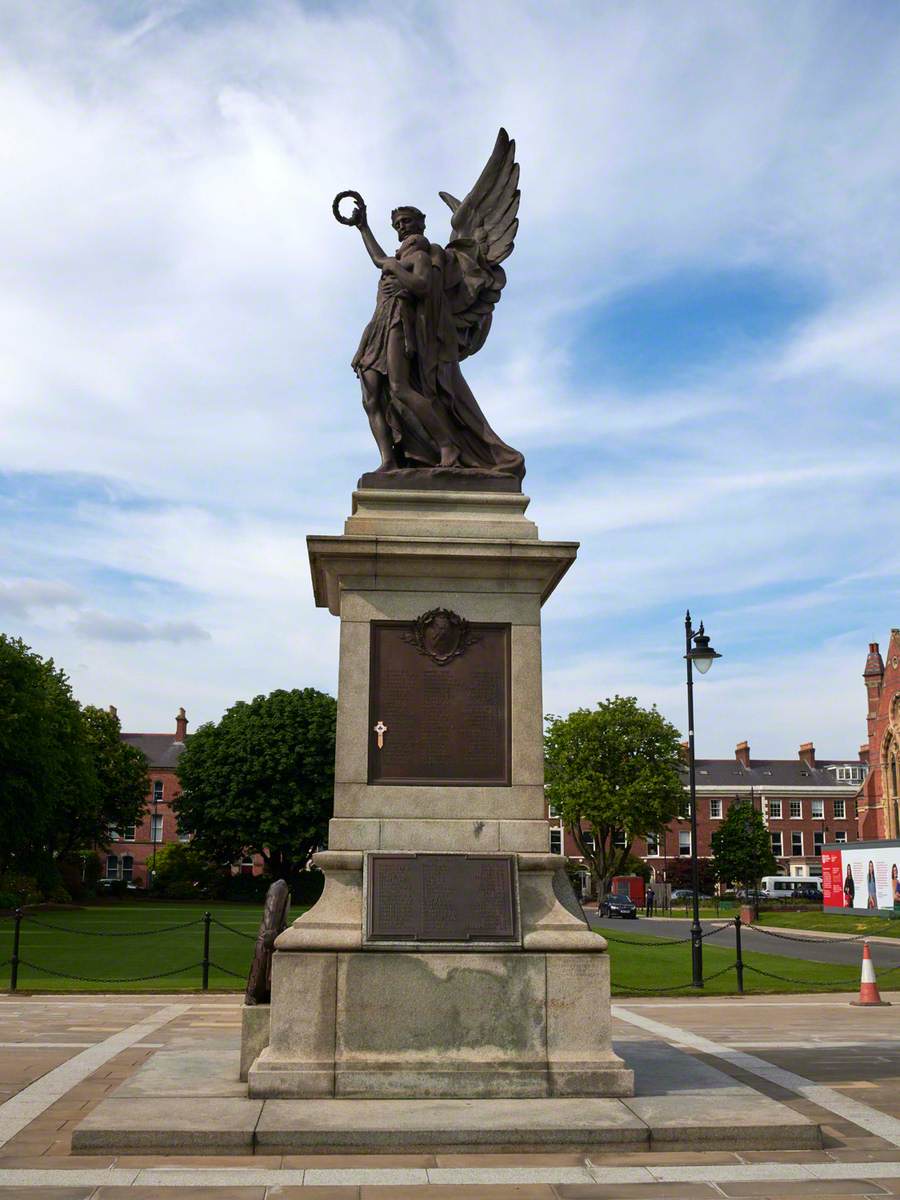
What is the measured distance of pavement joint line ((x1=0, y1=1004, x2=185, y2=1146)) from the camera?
8.44 metres

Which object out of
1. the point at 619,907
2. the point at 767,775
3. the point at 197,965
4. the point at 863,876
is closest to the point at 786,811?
→ the point at 767,775

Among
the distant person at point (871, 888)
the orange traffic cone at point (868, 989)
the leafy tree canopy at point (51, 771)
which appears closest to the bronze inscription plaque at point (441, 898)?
the orange traffic cone at point (868, 989)

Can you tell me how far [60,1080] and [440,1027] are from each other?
3760 millimetres

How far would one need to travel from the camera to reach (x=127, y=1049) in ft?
39.6

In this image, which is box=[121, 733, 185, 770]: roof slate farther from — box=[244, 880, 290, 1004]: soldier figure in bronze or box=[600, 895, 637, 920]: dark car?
box=[244, 880, 290, 1004]: soldier figure in bronze

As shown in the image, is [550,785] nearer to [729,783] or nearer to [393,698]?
[729,783]

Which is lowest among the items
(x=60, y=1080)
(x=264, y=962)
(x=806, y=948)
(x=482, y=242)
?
(x=806, y=948)

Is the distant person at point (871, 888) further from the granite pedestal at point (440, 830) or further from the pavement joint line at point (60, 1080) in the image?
the granite pedestal at point (440, 830)

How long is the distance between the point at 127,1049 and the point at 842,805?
110 metres

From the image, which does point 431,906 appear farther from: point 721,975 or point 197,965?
point 721,975

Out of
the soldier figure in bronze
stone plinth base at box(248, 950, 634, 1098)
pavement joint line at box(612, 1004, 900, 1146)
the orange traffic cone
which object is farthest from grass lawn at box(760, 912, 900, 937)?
the soldier figure in bronze

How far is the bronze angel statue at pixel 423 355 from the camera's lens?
10.8 m

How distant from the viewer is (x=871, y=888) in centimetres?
5078

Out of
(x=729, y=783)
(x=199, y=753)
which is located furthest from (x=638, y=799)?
(x=729, y=783)
